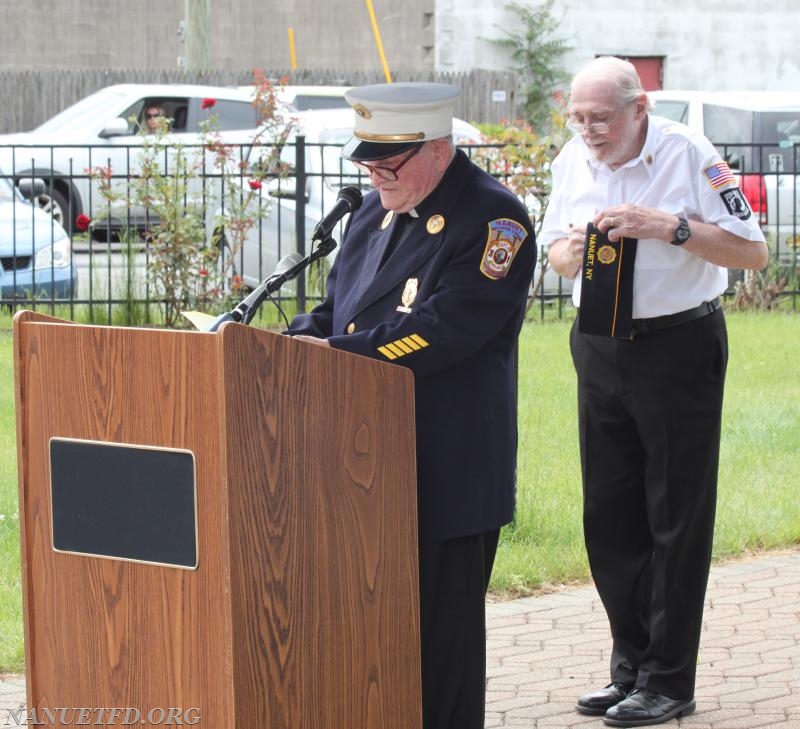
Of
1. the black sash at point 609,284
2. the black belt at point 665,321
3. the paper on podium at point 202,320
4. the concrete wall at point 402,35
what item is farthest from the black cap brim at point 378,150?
the concrete wall at point 402,35

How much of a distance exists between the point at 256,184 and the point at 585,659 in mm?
6384

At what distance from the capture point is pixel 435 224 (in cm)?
322

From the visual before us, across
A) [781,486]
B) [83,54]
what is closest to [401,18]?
[83,54]

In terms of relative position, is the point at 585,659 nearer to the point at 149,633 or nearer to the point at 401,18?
the point at 149,633

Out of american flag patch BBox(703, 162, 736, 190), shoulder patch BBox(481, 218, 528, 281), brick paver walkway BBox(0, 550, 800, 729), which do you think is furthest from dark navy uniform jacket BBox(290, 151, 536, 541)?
brick paver walkway BBox(0, 550, 800, 729)

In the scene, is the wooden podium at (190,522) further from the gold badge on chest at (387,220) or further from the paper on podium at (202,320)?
the gold badge on chest at (387,220)

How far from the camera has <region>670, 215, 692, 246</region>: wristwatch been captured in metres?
3.73

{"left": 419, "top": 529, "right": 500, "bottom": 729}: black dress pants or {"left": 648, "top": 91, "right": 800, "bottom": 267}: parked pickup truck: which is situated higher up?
{"left": 648, "top": 91, "right": 800, "bottom": 267}: parked pickup truck

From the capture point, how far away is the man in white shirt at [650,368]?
12.5ft

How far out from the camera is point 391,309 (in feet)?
10.6

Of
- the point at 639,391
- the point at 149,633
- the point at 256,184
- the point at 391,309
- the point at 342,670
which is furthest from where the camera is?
the point at 256,184

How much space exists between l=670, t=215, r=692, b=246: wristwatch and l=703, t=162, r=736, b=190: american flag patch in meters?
0.19

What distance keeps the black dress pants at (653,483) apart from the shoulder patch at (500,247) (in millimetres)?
870

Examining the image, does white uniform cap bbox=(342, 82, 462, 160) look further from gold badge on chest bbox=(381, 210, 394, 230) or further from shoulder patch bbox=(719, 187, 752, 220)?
shoulder patch bbox=(719, 187, 752, 220)
